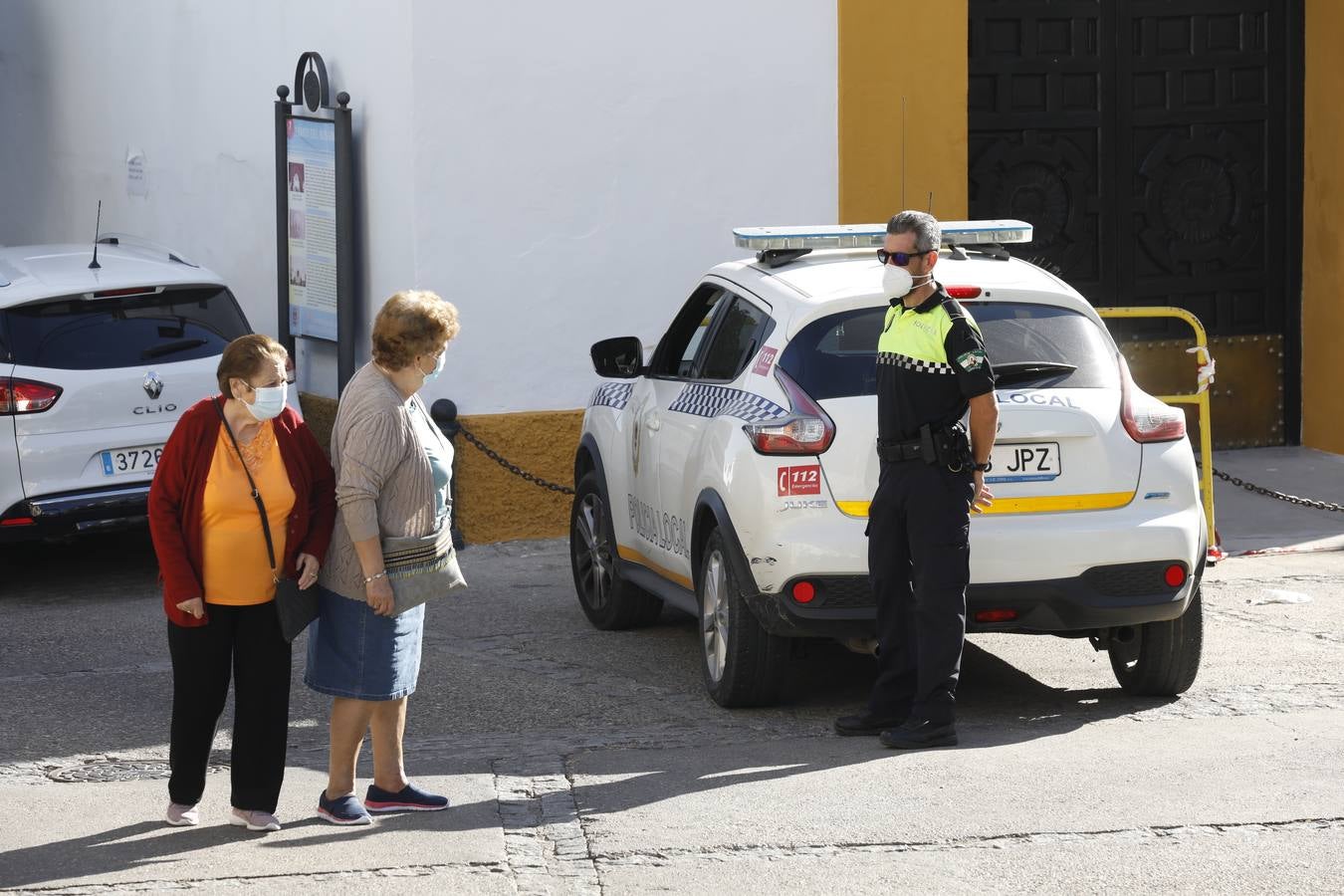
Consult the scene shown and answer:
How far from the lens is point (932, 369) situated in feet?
20.7

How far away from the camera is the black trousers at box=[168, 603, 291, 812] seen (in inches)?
222

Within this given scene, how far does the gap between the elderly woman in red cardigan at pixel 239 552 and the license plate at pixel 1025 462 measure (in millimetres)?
2282

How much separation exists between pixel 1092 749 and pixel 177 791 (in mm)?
2892

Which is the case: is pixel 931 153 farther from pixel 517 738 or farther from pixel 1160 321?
pixel 517 738

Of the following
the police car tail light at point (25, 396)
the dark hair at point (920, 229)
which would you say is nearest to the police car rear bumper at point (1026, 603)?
the dark hair at point (920, 229)

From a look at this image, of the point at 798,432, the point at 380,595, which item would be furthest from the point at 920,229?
the point at 380,595

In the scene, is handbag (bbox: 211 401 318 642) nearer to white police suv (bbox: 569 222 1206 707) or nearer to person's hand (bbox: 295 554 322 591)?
person's hand (bbox: 295 554 322 591)

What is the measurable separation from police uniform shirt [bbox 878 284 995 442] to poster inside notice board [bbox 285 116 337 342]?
576 cm

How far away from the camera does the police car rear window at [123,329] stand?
9.52 metres

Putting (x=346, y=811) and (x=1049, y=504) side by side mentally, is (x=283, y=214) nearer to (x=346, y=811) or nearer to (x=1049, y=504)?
(x=1049, y=504)

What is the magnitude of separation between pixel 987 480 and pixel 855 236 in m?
1.49

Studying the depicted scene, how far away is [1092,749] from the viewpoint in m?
6.40

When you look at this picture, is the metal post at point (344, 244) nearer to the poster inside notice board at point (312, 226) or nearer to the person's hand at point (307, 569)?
the poster inside notice board at point (312, 226)

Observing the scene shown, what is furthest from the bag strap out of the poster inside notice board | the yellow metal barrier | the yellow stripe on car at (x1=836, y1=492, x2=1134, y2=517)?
the poster inside notice board
